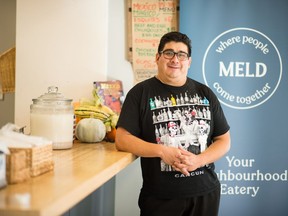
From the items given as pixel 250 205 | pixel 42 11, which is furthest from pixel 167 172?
pixel 42 11

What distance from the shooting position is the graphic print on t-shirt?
1.80 meters

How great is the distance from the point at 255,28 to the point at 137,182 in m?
1.50

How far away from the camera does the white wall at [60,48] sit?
2.52 meters

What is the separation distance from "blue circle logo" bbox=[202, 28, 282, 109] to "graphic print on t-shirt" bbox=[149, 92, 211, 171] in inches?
30.4

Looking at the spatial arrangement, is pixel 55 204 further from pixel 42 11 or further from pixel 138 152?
pixel 42 11

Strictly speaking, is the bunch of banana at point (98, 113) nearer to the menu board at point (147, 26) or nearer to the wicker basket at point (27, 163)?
the menu board at point (147, 26)

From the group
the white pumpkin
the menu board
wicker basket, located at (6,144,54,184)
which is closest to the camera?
wicker basket, located at (6,144,54,184)

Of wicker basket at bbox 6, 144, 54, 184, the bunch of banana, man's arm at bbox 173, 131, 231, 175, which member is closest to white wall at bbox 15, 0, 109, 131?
the bunch of banana

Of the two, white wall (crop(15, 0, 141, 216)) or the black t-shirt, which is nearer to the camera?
the black t-shirt

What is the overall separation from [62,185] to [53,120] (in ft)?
2.28

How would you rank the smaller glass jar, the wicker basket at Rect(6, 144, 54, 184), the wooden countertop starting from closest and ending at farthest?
the wooden countertop → the wicker basket at Rect(6, 144, 54, 184) → the smaller glass jar

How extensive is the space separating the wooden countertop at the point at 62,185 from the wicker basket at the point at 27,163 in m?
0.02

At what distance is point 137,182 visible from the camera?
8.75 feet

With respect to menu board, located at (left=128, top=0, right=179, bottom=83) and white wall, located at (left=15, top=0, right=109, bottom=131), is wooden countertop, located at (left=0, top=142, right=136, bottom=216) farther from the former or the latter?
menu board, located at (left=128, top=0, right=179, bottom=83)
